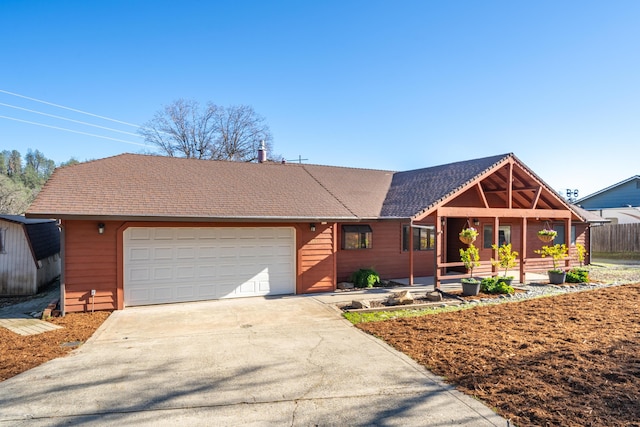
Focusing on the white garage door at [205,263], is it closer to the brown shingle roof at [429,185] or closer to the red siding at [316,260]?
the red siding at [316,260]

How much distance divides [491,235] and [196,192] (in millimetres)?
12034

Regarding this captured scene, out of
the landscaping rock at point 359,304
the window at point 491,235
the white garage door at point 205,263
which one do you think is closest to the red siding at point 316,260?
the white garage door at point 205,263

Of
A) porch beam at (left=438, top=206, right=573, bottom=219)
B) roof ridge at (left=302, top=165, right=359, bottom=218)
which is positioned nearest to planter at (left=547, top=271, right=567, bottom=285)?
porch beam at (left=438, top=206, right=573, bottom=219)

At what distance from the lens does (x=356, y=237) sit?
1289cm

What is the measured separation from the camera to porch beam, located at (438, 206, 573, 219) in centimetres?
1163

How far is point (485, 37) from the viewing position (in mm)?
12539

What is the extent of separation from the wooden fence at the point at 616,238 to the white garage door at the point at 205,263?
21965 mm

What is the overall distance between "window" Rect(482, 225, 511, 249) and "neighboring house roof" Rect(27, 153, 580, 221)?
2723mm

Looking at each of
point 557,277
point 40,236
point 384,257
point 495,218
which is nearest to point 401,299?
point 384,257

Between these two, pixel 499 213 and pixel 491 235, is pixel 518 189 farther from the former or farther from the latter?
pixel 491 235

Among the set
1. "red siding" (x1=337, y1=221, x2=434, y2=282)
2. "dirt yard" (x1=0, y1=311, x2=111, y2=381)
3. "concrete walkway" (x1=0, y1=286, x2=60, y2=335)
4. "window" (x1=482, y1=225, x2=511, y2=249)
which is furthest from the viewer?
"window" (x1=482, y1=225, x2=511, y2=249)

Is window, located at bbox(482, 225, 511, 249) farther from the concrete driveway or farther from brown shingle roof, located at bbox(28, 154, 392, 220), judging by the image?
the concrete driveway

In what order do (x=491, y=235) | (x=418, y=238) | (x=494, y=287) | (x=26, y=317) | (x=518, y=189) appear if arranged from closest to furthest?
1. (x=26, y=317)
2. (x=494, y=287)
3. (x=518, y=189)
4. (x=418, y=238)
5. (x=491, y=235)

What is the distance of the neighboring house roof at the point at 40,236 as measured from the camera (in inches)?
452
